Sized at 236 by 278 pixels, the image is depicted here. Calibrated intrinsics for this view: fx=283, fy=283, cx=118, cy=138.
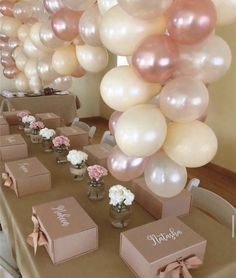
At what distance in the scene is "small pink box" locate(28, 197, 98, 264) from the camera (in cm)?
96

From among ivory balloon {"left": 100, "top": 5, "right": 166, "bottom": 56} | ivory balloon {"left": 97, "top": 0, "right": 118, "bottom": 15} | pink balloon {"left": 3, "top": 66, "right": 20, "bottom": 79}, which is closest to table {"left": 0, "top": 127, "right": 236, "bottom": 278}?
ivory balloon {"left": 100, "top": 5, "right": 166, "bottom": 56}

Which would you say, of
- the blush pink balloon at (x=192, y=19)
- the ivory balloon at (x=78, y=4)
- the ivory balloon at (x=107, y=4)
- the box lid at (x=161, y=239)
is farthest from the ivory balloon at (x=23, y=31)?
the box lid at (x=161, y=239)

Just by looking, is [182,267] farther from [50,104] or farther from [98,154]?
[50,104]

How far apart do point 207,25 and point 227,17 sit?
0.44 ft

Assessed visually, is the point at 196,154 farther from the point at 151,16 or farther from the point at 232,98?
the point at 232,98

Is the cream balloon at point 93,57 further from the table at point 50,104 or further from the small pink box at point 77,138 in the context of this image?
the table at point 50,104

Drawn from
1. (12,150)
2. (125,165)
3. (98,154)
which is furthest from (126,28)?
(12,150)

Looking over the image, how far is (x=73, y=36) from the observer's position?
1.38m

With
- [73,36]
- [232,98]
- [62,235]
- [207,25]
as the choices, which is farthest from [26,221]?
[232,98]

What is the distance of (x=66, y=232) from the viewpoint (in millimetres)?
972

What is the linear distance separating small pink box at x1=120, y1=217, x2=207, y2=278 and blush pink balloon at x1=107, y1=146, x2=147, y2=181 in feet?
0.65

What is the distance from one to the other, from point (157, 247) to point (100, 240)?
270 millimetres

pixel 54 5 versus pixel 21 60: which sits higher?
pixel 54 5

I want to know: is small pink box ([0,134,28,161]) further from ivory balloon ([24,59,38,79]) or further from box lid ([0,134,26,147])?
ivory balloon ([24,59,38,79])
